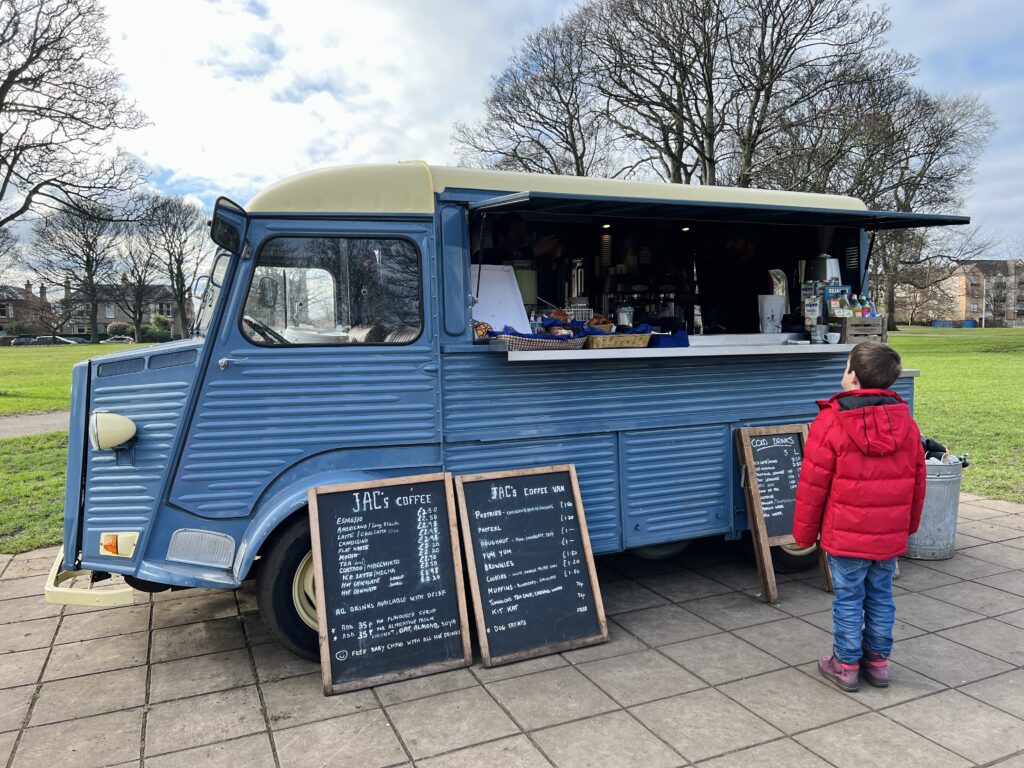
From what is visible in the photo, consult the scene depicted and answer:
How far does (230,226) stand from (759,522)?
143 inches

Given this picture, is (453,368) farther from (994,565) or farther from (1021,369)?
(1021,369)

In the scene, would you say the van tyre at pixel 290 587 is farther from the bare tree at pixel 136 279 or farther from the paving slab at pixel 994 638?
the bare tree at pixel 136 279

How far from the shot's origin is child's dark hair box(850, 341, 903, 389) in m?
3.32

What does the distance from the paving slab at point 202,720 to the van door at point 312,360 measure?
88 cm

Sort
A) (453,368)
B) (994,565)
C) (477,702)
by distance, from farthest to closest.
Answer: (994,565) → (453,368) → (477,702)

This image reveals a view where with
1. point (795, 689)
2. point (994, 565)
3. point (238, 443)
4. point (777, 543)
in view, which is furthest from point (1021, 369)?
point (238, 443)

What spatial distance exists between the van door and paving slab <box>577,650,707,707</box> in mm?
1507

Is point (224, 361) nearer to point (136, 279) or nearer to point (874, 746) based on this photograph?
point (874, 746)

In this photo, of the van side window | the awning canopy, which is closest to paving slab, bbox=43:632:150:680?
Answer: the van side window

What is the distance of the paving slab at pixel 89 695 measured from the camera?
335cm

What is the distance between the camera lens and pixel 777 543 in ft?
15.4

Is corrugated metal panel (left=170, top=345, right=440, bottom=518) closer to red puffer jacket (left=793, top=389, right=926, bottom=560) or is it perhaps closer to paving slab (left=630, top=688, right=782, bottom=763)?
paving slab (left=630, top=688, right=782, bottom=763)

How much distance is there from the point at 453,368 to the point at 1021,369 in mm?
22394

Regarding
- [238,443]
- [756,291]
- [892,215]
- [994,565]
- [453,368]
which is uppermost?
[892,215]
